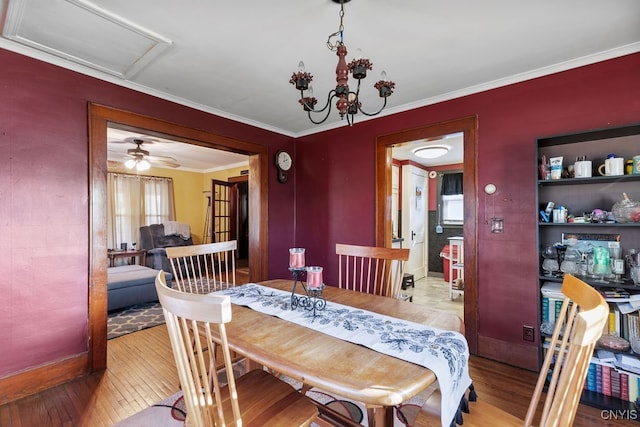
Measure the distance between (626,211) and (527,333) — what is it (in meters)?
1.15

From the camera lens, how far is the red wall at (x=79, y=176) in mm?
2035

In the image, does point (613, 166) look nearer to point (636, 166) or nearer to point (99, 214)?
point (636, 166)

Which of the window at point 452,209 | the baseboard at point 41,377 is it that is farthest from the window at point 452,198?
the baseboard at point 41,377

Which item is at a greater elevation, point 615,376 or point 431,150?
point 431,150

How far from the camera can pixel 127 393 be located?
210 cm

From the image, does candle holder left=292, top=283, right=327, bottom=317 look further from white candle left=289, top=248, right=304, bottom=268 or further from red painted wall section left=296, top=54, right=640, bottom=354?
red painted wall section left=296, top=54, right=640, bottom=354

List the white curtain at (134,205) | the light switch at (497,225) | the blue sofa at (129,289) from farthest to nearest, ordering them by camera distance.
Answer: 1. the white curtain at (134,205)
2. the blue sofa at (129,289)
3. the light switch at (497,225)

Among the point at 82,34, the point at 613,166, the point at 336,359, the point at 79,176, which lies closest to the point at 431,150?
the point at 613,166

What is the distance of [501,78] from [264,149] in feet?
8.63

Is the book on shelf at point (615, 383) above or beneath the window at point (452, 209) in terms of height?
beneath

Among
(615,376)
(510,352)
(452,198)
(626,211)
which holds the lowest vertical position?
(510,352)

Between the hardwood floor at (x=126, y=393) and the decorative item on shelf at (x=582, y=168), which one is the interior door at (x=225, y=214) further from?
the decorative item on shelf at (x=582, y=168)

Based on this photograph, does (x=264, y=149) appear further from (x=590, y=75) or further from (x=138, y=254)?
(x=138, y=254)

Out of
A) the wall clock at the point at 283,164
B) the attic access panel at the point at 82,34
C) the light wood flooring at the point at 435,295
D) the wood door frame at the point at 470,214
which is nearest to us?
the attic access panel at the point at 82,34
